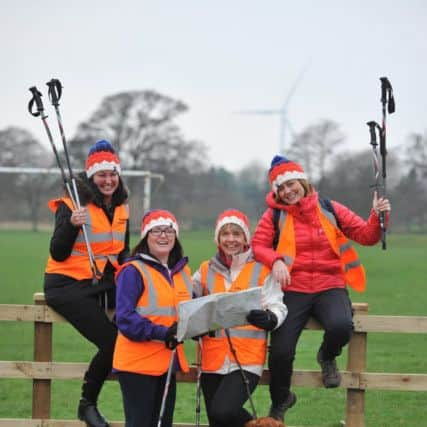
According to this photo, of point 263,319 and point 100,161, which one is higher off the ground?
point 100,161

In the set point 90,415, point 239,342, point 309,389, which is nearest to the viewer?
point 239,342

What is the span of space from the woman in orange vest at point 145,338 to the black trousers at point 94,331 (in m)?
0.34

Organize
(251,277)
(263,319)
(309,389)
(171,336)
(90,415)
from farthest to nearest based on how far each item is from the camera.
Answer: (309,389) → (90,415) → (251,277) → (263,319) → (171,336)

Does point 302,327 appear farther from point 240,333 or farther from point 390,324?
point 390,324

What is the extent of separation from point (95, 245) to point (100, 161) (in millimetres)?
612

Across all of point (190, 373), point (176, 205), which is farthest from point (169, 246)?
point (176, 205)

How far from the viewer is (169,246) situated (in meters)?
5.48

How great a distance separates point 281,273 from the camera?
5.48m

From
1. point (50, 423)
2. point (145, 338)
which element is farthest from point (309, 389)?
point (145, 338)

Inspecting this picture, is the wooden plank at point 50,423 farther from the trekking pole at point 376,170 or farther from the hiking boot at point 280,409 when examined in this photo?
the trekking pole at point 376,170

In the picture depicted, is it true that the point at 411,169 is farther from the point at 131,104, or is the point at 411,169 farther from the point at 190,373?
the point at 190,373

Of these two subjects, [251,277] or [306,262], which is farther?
[306,262]

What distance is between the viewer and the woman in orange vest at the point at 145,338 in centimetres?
520

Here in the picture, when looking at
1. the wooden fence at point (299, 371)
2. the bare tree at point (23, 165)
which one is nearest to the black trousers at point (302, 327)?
the wooden fence at point (299, 371)
